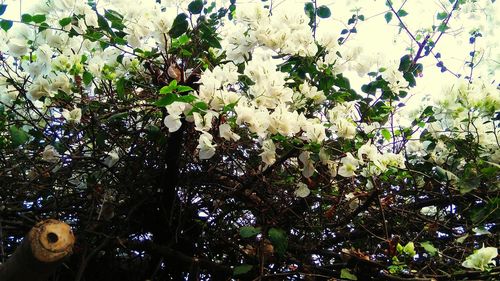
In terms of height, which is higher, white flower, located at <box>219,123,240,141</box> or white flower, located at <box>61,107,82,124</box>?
white flower, located at <box>61,107,82,124</box>

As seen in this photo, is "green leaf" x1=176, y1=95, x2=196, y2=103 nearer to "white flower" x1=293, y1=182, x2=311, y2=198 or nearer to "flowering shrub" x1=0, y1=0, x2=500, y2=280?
"flowering shrub" x1=0, y1=0, x2=500, y2=280

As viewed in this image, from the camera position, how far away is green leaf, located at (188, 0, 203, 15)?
1.28 meters

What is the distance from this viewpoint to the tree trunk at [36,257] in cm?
78

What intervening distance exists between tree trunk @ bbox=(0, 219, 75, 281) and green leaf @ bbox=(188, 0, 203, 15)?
26.8 inches

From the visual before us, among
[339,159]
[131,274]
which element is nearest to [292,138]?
[339,159]

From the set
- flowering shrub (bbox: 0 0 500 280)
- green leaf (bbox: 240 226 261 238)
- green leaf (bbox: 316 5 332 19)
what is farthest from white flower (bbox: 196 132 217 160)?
green leaf (bbox: 316 5 332 19)

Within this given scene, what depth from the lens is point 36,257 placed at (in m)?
0.77

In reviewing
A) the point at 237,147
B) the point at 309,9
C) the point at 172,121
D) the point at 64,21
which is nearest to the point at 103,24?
the point at 64,21

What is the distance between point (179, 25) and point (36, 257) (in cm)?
62

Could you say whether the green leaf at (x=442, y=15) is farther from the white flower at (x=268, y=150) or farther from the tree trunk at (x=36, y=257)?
the tree trunk at (x=36, y=257)

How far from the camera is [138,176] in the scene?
1.53m

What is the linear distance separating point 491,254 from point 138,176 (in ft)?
3.10

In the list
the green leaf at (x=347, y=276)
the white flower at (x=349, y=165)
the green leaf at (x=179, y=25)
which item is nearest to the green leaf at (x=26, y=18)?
the green leaf at (x=179, y=25)

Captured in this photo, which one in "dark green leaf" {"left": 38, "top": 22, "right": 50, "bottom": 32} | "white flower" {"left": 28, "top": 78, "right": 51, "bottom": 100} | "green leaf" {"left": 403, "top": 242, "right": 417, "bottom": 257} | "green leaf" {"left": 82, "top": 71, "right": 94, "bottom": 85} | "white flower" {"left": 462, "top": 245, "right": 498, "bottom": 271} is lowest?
"white flower" {"left": 462, "top": 245, "right": 498, "bottom": 271}
